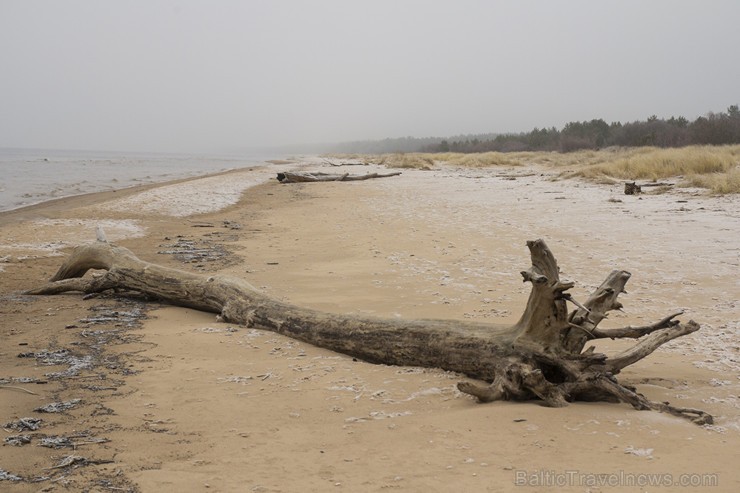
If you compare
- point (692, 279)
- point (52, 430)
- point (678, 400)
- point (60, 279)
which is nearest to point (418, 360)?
point (678, 400)

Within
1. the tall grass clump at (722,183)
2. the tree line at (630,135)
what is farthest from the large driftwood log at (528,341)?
the tree line at (630,135)

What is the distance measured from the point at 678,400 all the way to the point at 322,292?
149 inches

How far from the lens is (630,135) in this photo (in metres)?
38.5

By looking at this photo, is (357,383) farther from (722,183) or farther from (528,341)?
(722,183)

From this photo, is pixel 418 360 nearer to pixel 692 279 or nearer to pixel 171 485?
pixel 171 485

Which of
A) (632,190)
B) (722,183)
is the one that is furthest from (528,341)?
(632,190)

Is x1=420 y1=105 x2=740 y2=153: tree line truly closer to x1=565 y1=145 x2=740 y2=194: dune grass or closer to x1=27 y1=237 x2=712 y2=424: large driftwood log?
x1=565 y1=145 x2=740 y2=194: dune grass

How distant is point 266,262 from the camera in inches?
327

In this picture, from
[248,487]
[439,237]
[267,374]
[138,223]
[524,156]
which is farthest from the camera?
[524,156]

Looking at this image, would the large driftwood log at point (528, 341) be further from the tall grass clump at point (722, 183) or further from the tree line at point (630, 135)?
the tree line at point (630, 135)

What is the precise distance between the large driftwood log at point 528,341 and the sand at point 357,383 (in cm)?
12

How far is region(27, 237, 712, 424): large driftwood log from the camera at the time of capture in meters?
3.37

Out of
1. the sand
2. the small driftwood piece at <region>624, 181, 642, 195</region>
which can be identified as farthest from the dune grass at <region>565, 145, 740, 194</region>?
the sand

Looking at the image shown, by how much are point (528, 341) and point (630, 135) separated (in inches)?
1534
